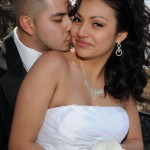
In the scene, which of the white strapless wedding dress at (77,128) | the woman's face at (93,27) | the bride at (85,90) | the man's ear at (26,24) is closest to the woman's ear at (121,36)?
the bride at (85,90)

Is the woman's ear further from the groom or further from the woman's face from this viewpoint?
the groom

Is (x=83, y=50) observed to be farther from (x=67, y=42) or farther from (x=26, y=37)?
(x=26, y=37)

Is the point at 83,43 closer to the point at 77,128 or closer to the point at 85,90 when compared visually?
the point at 85,90

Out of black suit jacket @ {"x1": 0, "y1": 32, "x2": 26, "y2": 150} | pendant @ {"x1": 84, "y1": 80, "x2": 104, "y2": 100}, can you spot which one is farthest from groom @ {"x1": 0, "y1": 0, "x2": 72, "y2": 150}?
pendant @ {"x1": 84, "y1": 80, "x2": 104, "y2": 100}

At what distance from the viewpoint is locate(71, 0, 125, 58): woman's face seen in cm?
214

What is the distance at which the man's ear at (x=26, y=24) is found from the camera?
7.67ft

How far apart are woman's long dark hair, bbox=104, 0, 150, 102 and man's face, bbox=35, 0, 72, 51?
33cm

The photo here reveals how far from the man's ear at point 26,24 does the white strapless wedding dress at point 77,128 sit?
0.55 metres

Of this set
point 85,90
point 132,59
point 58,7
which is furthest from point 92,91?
point 58,7

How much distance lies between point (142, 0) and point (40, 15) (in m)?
0.65

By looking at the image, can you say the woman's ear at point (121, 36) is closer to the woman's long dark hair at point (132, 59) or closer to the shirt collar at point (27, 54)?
the woman's long dark hair at point (132, 59)

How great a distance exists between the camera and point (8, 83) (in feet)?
7.16

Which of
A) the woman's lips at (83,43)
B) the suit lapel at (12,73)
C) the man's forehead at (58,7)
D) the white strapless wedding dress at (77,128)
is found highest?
the man's forehead at (58,7)

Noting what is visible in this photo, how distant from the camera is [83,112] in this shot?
84.7 inches
